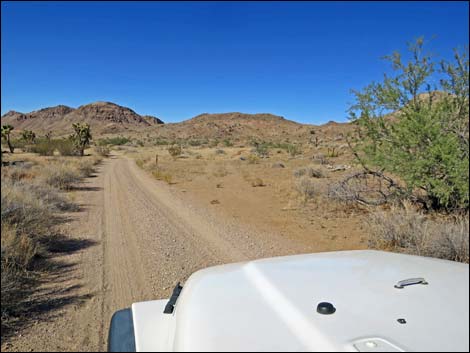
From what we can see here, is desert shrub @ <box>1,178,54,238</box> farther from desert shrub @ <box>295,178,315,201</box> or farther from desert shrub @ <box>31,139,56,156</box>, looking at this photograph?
desert shrub @ <box>31,139,56,156</box>

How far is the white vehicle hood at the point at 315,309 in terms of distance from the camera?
162cm

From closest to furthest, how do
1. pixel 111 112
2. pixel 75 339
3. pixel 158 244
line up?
pixel 75 339 → pixel 158 244 → pixel 111 112

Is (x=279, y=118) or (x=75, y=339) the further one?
→ (x=279, y=118)

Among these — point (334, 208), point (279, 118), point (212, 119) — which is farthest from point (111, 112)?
point (334, 208)

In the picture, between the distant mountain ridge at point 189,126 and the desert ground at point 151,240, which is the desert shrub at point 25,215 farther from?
the distant mountain ridge at point 189,126

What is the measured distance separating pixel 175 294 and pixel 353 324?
1331 millimetres

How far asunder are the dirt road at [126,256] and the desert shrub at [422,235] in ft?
5.34

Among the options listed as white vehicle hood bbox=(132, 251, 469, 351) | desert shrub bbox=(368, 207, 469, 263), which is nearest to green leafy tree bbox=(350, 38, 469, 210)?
desert shrub bbox=(368, 207, 469, 263)

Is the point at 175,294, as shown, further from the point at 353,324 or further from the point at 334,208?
the point at 334,208

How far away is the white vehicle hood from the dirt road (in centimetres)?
185

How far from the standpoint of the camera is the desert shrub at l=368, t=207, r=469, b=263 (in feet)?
18.1

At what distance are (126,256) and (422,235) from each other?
551 cm

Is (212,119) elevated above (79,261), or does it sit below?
above

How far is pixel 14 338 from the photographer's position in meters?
3.87
